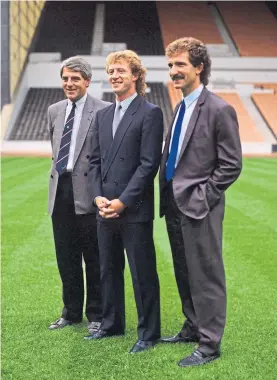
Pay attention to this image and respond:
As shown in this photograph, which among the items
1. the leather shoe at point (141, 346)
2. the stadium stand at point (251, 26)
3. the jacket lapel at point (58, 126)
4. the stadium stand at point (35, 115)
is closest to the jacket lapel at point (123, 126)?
the jacket lapel at point (58, 126)

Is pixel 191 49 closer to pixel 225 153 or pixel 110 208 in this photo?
pixel 225 153

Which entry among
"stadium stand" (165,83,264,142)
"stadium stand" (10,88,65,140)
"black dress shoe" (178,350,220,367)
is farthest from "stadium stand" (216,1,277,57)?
"black dress shoe" (178,350,220,367)

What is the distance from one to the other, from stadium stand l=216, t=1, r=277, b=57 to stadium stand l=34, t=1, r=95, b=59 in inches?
374

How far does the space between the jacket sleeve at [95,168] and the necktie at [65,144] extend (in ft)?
0.90

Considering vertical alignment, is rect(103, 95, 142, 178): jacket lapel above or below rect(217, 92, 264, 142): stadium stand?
above

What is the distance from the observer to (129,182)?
12.4 feet

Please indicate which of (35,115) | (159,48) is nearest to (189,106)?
(35,115)

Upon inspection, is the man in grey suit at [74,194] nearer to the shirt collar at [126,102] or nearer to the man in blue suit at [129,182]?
the man in blue suit at [129,182]

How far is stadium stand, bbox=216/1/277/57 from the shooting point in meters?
38.1

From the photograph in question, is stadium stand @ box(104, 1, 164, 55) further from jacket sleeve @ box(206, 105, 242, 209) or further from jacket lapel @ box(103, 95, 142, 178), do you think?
jacket sleeve @ box(206, 105, 242, 209)

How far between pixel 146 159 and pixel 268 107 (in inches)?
1179

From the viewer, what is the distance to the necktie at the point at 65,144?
4277 millimetres

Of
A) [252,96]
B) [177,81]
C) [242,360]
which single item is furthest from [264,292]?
[252,96]

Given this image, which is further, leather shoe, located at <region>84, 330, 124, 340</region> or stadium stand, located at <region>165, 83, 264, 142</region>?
stadium stand, located at <region>165, 83, 264, 142</region>
